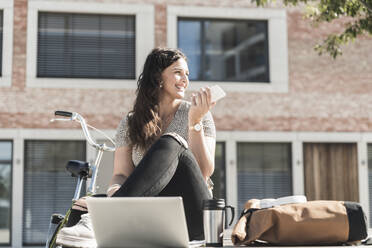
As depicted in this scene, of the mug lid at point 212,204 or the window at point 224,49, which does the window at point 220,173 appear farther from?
the mug lid at point 212,204

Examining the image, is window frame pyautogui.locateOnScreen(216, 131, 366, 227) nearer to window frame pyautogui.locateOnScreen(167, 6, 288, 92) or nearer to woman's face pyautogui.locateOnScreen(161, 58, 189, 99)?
window frame pyautogui.locateOnScreen(167, 6, 288, 92)

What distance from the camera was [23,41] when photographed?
39.1ft

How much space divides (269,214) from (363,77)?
10504 mm

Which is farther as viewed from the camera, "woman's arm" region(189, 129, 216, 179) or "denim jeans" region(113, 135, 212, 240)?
"woman's arm" region(189, 129, 216, 179)

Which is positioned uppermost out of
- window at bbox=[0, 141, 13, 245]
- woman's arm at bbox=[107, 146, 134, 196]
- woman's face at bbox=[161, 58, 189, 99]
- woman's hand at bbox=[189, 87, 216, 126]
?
woman's face at bbox=[161, 58, 189, 99]

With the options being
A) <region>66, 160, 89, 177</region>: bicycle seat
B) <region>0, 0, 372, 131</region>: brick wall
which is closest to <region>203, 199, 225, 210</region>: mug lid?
<region>66, 160, 89, 177</region>: bicycle seat

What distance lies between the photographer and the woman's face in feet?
12.8

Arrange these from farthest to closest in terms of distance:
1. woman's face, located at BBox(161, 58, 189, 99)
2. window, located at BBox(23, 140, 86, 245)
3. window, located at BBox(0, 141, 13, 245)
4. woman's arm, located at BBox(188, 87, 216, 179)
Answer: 1. window, located at BBox(23, 140, 86, 245)
2. window, located at BBox(0, 141, 13, 245)
3. woman's face, located at BBox(161, 58, 189, 99)
4. woman's arm, located at BBox(188, 87, 216, 179)

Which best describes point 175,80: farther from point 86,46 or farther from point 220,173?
point 86,46

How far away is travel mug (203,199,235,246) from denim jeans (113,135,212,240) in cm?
13

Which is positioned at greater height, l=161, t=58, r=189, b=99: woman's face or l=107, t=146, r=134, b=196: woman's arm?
l=161, t=58, r=189, b=99: woman's face

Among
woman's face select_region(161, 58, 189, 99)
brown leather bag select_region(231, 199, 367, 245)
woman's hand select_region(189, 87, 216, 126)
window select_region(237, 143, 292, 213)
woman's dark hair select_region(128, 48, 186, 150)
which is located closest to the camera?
brown leather bag select_region(231, 199, 367, 245)

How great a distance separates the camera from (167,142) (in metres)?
3.02

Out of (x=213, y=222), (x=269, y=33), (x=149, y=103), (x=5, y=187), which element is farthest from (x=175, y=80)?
(x=269, y=33)
